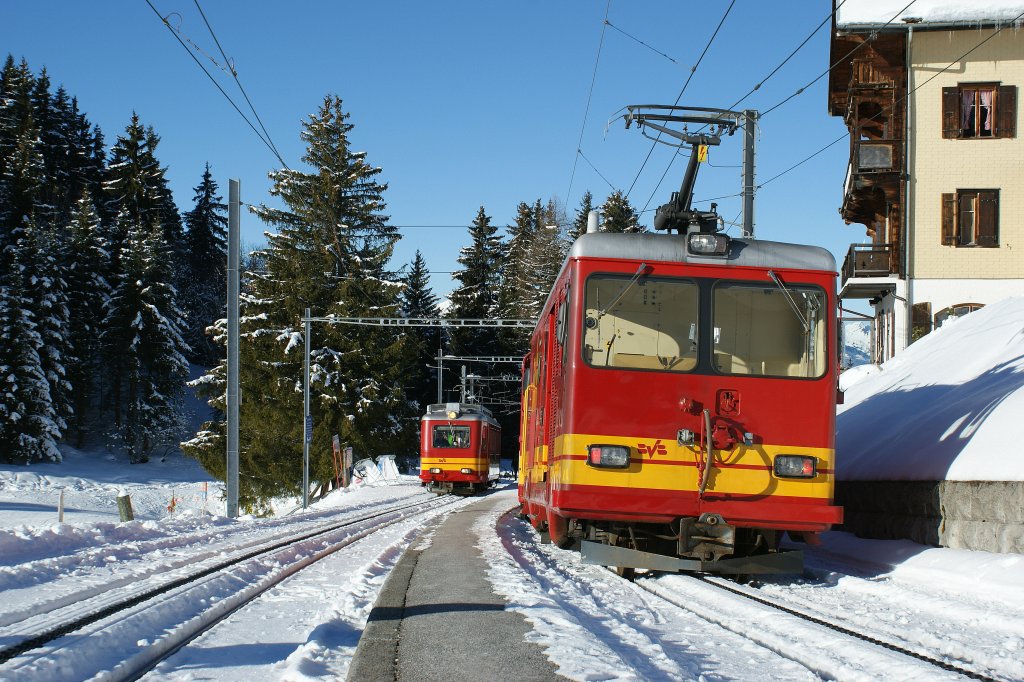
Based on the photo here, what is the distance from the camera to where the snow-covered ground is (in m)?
5.21

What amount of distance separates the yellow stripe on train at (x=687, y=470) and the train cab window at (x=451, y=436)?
2746cm

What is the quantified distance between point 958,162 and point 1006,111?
A: 1.89m

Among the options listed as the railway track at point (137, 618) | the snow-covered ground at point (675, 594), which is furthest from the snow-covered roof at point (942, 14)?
the railway track at point (137, 618)

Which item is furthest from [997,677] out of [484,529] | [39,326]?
[39,326]

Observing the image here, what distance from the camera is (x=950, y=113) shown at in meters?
30.0

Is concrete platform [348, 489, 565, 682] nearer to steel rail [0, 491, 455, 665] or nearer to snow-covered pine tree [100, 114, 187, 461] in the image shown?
steel rail [0, 491, 455, 665]

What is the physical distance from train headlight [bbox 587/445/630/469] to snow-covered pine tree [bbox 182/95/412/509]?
1484 inches

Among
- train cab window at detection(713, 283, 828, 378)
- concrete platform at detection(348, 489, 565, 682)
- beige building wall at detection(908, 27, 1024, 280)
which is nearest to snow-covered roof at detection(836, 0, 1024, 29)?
beige building wall at detection(908, 27, 1024, 280)

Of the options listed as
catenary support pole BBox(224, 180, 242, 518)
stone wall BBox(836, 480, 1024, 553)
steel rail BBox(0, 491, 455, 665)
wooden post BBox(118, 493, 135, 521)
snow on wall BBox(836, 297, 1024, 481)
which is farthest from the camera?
catenary support pole BBox(224, 180, 242, 518)

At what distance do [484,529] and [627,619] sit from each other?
9.19 metres

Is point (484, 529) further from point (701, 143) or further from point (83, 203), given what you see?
point (83, 203)

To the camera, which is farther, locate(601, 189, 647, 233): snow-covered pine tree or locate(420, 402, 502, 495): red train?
locate(601, 189, 647, 233): snow-covered pine tree

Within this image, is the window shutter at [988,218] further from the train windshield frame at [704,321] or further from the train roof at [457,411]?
the train windshield frame at [704,321]

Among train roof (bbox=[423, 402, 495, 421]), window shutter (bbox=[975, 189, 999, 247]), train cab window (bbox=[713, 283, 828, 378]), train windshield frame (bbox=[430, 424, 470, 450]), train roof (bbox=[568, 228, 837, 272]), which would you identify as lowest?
train windshield frame (bbox=[430, 424, 470, 450])
